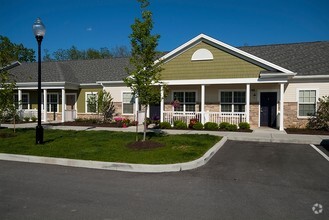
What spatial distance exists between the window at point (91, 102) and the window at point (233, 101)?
31.7 ft

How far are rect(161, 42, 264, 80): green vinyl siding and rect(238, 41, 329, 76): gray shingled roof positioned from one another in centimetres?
341

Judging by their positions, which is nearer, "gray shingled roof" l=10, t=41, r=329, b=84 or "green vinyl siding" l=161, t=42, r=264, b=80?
"green vinyl siding" l=161, t=42, r=264, b=80

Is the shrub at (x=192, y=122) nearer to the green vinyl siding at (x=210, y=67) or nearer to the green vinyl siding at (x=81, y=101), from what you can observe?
the green vinyl siding at (x=210, y=67)

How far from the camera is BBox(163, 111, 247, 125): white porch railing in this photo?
16203 mm

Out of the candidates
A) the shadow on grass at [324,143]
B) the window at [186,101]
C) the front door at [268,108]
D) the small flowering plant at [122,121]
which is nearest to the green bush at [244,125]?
the front door at [268,108]

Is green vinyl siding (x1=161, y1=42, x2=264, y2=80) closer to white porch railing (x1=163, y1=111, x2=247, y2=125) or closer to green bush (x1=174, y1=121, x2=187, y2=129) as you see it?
white porch railing (x1=163, y1=111, x2=247, y2=125)

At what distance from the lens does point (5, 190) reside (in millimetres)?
5605

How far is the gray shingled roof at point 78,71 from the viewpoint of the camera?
21663mm

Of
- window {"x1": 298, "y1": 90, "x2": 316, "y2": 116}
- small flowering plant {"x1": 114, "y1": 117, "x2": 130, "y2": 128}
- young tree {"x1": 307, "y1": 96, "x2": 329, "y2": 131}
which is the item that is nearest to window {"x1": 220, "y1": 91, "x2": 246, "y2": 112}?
window {"x1": 298, "y1": 90, "x2": 316, "y2": 116}

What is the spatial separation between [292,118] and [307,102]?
1.34 metres

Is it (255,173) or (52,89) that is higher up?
(52,89)

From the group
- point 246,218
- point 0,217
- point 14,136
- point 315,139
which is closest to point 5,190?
point 0,217

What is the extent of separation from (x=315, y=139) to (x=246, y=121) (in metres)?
4.22

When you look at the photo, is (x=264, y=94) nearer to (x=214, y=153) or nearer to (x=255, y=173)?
(x=214, y=153)
